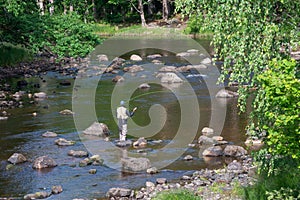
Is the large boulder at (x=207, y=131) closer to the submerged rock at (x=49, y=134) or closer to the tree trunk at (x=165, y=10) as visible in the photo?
the submerged rock at (x=49, y=134)

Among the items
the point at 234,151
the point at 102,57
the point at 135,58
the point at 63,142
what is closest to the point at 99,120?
the point at 63,142

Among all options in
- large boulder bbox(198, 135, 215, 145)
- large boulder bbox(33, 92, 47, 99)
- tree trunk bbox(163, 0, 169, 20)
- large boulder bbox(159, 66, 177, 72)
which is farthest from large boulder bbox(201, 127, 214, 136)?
tree trunk bbox(163, 0, 169, 20)

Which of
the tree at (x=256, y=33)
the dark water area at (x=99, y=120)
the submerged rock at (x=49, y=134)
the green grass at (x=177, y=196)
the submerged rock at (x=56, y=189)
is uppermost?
the tree at (x=256, y=33)

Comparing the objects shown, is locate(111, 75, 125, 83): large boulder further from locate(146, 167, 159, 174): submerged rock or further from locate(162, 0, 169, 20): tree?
locate(162, 0, 169, 20): tree

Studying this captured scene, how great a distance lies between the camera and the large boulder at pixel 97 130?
23377 millimetres

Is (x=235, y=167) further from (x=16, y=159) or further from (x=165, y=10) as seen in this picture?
(x=165, y=10)

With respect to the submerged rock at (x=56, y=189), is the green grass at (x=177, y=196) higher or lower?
higher

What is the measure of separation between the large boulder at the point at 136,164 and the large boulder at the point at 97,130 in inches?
174

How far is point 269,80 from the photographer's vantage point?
9672mm

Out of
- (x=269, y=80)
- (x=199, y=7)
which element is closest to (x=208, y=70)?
(x=199, y=7)

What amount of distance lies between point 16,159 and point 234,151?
773cm

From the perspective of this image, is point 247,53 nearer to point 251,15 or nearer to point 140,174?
point 251,15

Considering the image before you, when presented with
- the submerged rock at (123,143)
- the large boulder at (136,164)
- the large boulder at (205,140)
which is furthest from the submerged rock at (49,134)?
the large boulder at (205,140)

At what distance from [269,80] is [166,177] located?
9.01 metres
